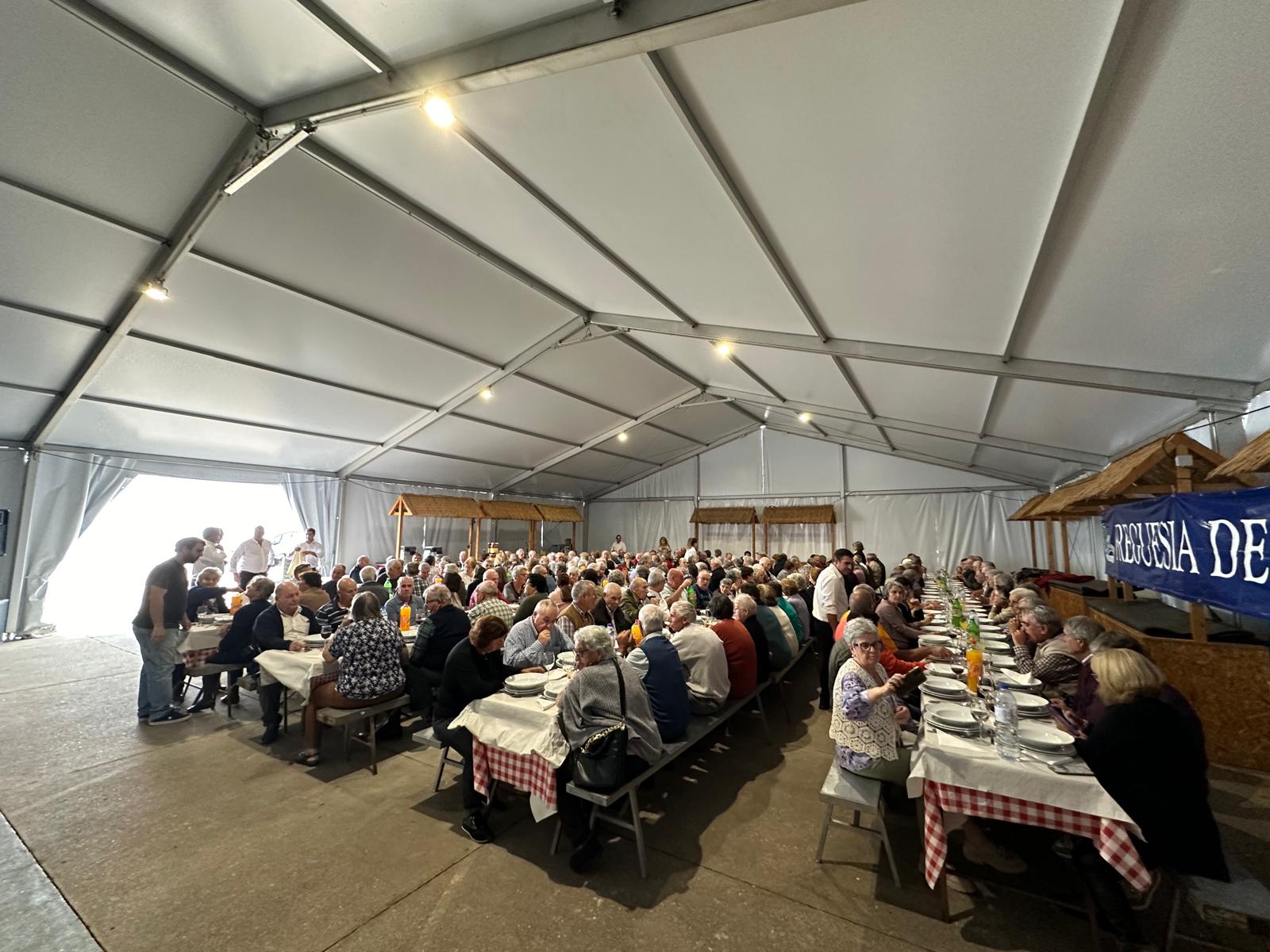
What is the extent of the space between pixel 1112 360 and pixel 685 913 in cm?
457

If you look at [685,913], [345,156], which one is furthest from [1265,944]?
[345,156]

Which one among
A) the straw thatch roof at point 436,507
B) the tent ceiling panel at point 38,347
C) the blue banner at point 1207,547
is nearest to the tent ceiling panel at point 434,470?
the straw thatch roof at point 436,507

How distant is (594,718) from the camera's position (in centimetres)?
263

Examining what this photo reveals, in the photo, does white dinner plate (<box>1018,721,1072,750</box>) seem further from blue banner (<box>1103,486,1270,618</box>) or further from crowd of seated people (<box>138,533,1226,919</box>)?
blue banner (<box>1103,486,1270,618</box>)

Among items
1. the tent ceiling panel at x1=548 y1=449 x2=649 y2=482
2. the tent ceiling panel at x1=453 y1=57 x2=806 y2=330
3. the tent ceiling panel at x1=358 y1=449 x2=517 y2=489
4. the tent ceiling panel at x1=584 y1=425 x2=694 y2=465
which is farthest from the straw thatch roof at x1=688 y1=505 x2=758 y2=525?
the tent ceiling panel at x1=453 y1=57 x2=806 y2=330

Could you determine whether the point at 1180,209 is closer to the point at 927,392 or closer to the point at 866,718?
the point at 866,718

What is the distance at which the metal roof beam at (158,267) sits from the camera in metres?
4.34

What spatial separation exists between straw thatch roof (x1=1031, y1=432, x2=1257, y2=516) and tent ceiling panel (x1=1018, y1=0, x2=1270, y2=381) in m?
0.56

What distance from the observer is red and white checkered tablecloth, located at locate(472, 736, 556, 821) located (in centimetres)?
267

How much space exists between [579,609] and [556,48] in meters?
3.73

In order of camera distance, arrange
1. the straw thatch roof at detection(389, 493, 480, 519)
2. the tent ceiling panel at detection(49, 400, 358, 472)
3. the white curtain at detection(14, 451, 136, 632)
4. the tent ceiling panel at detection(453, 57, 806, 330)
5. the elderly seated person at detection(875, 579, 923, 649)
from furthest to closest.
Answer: the straw thatch roof at detection(389, 493, 480, 519)
the white curtain at detection(14, 451, 136, 632)
the tent ceiling panel at detection(49, 400, 358, 472)
the elderly seated person at detection(875, 579, 923, 649)
the tent ceiling panel at detection(453, 57, 806, 330)

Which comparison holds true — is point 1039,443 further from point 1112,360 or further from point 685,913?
point 685,913

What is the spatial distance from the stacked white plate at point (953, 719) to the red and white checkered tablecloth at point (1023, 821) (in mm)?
285

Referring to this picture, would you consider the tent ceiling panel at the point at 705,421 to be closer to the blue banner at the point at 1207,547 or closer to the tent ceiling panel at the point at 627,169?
the tent ceiling panel at the point at 627,169
